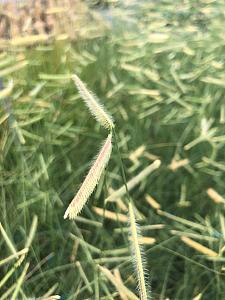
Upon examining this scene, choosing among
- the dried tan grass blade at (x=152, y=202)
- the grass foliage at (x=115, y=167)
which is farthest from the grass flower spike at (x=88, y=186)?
the dried tan grass blade at (x=152, y=202)

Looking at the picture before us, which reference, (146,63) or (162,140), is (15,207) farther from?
(146,63)

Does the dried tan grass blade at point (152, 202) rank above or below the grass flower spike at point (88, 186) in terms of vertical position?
below

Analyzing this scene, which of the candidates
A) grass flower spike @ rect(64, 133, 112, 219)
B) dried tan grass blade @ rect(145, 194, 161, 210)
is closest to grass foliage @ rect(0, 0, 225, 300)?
dried tan grass blade @ rect(145, 194, 161, 210)

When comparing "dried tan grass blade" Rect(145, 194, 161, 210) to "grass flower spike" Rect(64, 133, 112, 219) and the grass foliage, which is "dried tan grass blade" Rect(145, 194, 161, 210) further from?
"grass flower spike" Rect(64, 133, 112, 219)

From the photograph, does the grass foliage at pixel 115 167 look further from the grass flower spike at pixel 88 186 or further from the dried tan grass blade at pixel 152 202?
the grass flower spike at pixel 88 186

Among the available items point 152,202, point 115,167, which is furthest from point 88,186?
point 115,167

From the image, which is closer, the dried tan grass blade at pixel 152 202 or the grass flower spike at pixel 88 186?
the grass flower spike at pixel 88 186

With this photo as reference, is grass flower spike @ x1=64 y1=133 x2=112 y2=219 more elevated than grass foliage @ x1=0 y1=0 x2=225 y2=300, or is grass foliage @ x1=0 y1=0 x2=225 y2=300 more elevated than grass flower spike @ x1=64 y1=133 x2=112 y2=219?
grass flower spike @ x1=64 y1=133 x2=112 y2=219

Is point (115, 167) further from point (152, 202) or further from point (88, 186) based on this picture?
point (88, 186)
